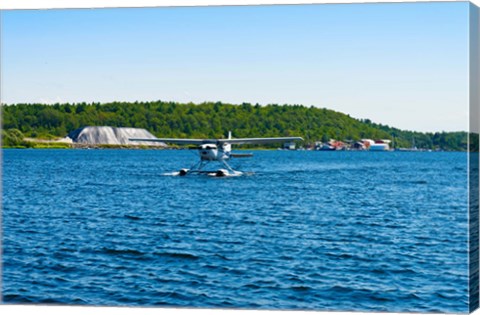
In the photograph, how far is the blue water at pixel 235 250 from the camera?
11836 millimetres

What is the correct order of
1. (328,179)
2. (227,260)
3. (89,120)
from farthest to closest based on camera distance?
(89,120)
(328,179)
(227,260)

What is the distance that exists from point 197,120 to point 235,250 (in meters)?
67.0

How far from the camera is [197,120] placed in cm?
8294

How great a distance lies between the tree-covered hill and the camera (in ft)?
261

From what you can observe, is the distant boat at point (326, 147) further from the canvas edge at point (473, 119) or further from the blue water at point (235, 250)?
the canvas edge at point (473, 119)

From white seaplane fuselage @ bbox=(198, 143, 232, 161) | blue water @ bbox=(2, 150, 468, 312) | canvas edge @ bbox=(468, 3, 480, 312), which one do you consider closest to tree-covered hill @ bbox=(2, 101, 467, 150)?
white seaplane fuselage @ bbox=(198, 143, 232, 161)

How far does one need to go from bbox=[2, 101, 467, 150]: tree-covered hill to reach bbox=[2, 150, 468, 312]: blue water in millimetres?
46626

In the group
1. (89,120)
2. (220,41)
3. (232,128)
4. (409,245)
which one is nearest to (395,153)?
(232,128)

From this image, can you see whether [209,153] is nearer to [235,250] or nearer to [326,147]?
[235,250]

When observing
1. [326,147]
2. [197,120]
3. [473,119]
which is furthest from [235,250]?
[326,147]

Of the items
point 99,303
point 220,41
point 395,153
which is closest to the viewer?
point 99,303

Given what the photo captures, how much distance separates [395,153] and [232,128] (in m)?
36.9

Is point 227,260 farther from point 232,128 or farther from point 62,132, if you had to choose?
point 62,132

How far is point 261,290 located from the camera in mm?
12148
